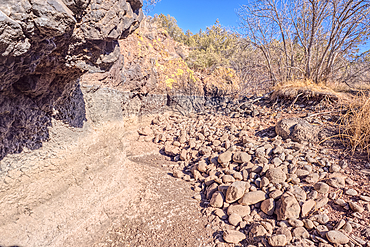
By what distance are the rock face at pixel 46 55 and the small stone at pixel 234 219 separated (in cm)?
160

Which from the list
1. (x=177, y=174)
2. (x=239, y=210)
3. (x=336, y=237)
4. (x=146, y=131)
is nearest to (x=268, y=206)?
(x=239, y=210)

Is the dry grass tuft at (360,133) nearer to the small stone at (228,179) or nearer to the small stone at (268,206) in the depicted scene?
the small stone at (268,206)

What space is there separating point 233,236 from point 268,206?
1.36 feet

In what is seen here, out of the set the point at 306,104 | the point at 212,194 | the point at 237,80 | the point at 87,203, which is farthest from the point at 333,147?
the point at 237,80

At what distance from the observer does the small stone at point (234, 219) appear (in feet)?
5.17

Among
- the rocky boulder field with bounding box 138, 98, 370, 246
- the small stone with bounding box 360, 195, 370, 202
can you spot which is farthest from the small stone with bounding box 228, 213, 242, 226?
the small stone with bounding box 360, 195, 370, 202

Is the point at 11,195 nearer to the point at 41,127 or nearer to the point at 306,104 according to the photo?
the point at 41,127

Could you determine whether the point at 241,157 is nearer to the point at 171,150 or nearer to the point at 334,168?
the point at 334,168

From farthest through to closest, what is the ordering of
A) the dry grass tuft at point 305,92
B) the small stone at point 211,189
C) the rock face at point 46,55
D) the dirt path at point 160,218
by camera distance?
the dry grass tuft at point 305,92 < the small stone at point 211,189 < the dirt path at point 160,218 < the rock face at point 46,55

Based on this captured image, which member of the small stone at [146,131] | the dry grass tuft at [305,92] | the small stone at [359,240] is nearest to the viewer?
the small stone at [359,240]

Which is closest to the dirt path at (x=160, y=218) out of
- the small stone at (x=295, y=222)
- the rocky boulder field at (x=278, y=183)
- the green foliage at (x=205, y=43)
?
the rocky boulder field at (x=278, y=183)

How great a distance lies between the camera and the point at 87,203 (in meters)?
1.58

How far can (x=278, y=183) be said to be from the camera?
1763 millimetres

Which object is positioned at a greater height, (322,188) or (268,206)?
(322,188)
